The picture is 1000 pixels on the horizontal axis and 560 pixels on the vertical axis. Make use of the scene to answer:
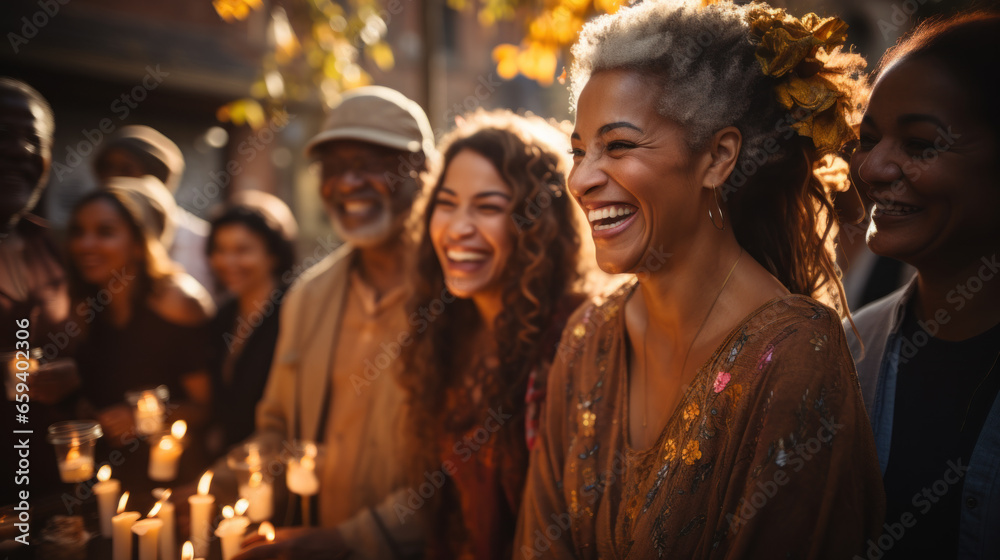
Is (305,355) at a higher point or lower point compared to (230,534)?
higher

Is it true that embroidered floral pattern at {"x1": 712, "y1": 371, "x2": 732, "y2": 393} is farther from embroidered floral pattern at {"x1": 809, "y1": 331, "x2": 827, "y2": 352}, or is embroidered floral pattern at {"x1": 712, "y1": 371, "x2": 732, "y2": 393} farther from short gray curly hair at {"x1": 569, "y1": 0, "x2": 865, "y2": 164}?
short gray curly hair at {"x1": 569, "y1": 0, "x2": 865, "y2": 164}

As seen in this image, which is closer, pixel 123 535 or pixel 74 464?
pixel 123 535

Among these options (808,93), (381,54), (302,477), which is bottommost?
(302,477)

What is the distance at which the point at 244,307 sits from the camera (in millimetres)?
4492

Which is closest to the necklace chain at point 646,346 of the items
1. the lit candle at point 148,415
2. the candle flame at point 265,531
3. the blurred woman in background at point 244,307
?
the candle flame at point 265,531

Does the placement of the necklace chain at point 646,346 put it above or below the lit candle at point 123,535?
above

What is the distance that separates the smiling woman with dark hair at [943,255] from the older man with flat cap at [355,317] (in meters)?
2.12

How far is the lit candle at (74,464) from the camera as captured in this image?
2229 mm

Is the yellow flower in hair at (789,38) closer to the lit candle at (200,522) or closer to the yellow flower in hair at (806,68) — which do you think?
the yellow flower in hair at (806,68)

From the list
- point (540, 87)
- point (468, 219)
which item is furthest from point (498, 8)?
point (540, 87)

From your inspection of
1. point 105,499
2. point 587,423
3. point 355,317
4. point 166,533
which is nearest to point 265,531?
point 166,533

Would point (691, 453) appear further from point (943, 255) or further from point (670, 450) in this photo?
point (943, 255)

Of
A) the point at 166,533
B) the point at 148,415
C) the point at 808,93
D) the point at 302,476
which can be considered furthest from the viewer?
the point at 148,415

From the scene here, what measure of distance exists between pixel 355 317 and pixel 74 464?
57.7 inches
